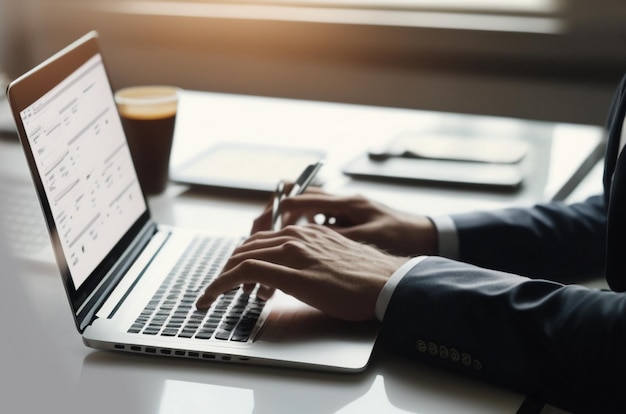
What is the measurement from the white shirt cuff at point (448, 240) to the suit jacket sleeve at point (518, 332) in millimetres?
232

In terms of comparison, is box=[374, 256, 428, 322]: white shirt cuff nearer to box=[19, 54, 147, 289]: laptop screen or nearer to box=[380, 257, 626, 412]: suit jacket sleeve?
box=[380, 257, 626, 412]: suit jacket sleeve

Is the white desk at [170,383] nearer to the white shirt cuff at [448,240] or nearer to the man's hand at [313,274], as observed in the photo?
the man's hand at [313,274]

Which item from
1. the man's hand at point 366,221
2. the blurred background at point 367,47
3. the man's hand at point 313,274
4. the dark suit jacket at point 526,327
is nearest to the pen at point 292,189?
the man's hand at point 366,221

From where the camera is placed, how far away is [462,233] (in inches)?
49.2

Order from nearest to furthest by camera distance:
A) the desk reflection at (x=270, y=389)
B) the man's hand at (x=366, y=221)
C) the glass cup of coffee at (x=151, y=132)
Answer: the desk reflection at (x=270, y=389) → the man's hand at (x=366, y=221) → the glass cup of coffee at (x=151, y=132)

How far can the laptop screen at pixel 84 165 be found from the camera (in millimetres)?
974

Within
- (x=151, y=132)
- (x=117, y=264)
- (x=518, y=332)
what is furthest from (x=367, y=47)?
(x=518, y=332)

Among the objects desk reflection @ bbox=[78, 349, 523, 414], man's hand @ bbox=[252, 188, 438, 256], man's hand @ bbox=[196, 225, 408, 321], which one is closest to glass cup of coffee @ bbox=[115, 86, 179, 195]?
man's hand @ bbox=[252, 188, 438, 256]

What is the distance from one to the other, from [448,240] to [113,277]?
0.47 m

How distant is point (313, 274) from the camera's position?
100 centimetres

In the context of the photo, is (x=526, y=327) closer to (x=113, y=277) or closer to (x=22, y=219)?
(x=113, y=277)

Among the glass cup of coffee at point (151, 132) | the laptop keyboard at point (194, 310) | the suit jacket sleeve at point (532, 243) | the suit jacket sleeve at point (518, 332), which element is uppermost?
the glass cup of coffee at point (151, 132)

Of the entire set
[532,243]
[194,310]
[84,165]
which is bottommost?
[532,243]

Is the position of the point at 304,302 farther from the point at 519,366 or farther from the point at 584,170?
the point at 584,170
